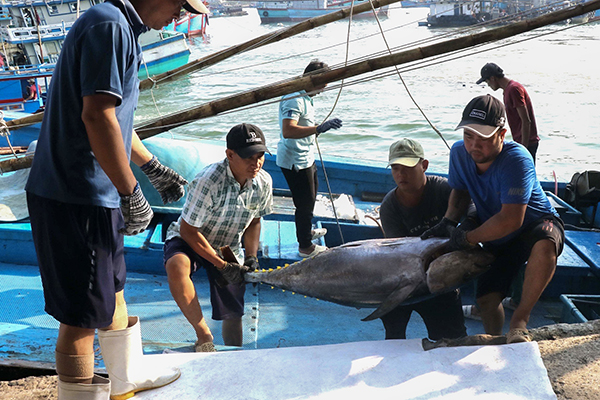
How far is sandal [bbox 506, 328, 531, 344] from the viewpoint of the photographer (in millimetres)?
3053

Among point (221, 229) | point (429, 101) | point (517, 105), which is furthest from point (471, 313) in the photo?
point (429, 101)

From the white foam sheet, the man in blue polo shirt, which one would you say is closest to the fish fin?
the white foam sheet

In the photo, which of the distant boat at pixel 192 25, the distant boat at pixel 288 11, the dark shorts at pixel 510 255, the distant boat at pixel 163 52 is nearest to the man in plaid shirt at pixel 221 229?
the dark shorts at pixel 510 255

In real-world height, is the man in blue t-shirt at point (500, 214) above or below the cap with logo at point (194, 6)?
below

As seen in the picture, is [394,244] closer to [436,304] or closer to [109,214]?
[436,304]

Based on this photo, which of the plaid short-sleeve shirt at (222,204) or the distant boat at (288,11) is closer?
the plaid short-sleeve shirt at (222,204)

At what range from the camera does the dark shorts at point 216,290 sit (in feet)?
11.9

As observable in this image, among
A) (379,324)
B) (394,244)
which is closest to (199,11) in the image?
(394,244)

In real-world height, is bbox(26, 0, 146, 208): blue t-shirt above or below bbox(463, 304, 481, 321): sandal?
above

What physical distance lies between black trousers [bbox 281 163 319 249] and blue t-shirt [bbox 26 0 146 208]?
9.31ft

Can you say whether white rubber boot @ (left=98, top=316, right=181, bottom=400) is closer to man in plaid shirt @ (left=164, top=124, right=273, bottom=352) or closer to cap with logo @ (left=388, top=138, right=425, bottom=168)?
man in plaid shirt @ (left=164, top=124, right=273, bottom=352)

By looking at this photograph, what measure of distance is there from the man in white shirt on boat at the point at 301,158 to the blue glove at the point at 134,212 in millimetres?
2701

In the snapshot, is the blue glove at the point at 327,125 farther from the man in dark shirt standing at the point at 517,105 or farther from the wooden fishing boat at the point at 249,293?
the man in dark shirt standing at the point at 517,105

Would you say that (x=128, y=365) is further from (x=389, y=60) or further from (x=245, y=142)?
(x=389, y=60)
